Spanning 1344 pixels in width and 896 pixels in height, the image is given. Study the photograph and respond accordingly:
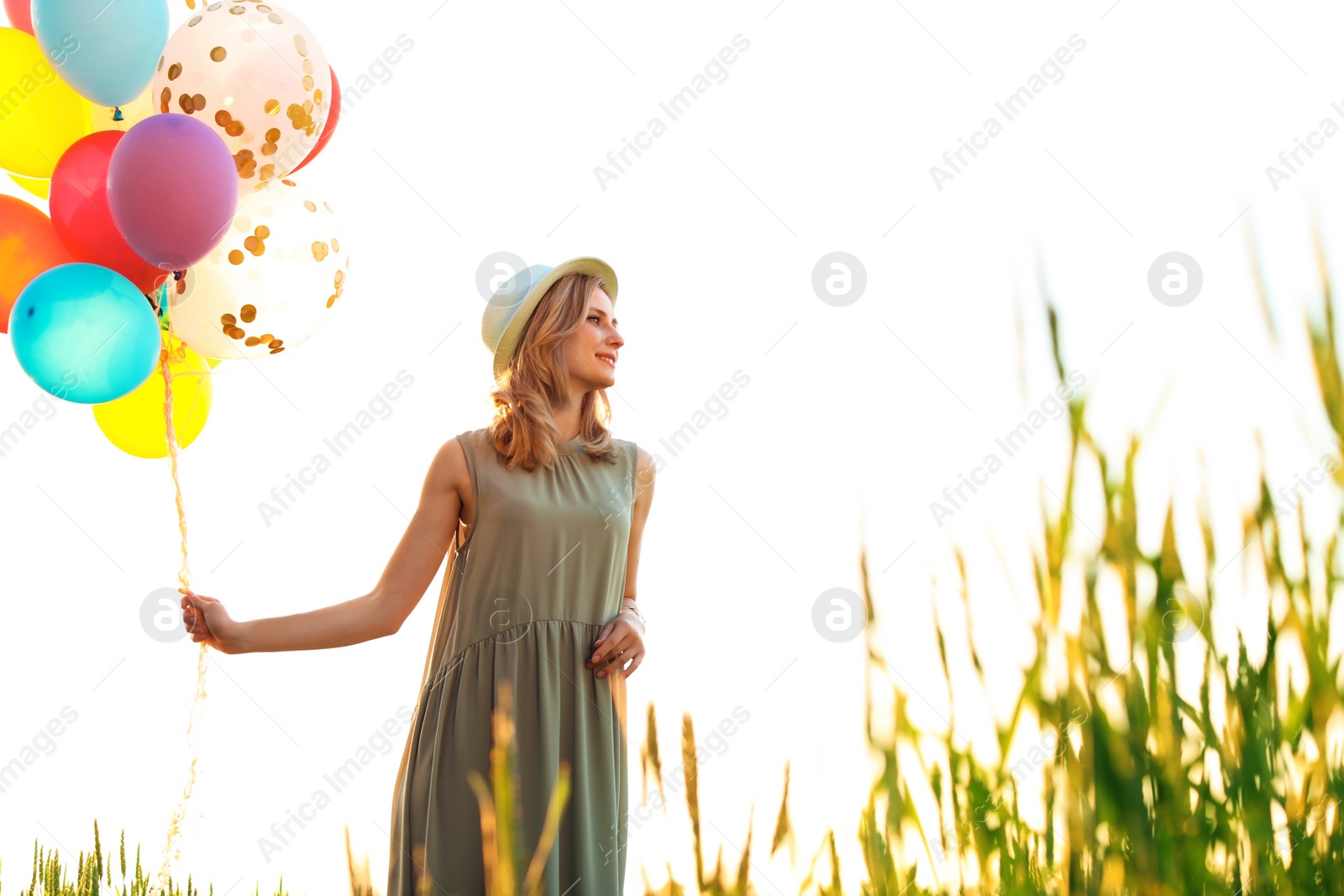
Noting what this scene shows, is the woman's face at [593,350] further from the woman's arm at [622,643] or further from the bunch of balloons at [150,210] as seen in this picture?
the bunch of balloons at [150,210]

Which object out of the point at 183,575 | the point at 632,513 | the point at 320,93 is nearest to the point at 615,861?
the point at 632,513

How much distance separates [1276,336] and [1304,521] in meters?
0.10

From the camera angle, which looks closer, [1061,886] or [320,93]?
[1061,886]

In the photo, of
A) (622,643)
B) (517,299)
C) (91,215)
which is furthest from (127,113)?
(622,643)

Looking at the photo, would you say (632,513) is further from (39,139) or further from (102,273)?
(39,139)

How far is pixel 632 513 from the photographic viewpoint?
242cm

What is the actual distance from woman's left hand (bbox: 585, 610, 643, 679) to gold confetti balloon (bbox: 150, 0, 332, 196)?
145 cm

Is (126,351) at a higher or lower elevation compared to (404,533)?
higher

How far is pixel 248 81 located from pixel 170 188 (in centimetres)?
44

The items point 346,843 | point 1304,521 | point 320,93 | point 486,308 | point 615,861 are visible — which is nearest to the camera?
point 1304,521

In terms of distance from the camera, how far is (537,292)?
2.38 meters

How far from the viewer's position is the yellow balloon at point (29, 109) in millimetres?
2830

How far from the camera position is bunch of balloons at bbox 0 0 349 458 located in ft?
8.27

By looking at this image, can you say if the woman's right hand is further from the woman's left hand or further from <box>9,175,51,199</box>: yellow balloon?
<box>9,175,51,199</box>: yellow balloon
